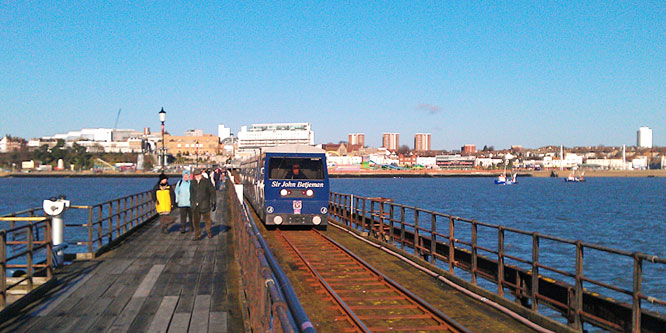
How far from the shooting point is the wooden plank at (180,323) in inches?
314

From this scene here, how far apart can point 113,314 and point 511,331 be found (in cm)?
580

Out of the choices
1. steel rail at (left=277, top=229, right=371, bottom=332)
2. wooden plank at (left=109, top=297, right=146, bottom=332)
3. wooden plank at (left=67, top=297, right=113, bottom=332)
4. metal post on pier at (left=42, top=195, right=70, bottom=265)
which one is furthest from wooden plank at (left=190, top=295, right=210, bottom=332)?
metal post on pier at (left=42, top=195, right=70, bottom=265)

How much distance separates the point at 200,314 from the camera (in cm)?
887

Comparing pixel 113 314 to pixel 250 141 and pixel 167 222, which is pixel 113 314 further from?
pixel 250 141

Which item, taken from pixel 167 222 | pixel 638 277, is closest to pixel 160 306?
pixel 638 277

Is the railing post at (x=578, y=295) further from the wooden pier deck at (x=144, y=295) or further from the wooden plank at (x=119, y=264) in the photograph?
the wooden plank at (x=119, y=264)

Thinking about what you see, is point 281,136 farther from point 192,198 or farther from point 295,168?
point 192,198

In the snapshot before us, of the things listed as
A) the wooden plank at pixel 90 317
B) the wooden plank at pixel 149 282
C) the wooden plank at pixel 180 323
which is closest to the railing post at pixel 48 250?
the wooden plank at pixel 149 282

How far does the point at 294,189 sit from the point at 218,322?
505 inches

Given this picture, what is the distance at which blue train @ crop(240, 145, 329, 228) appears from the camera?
69.1ft

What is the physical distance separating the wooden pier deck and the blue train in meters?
5.22

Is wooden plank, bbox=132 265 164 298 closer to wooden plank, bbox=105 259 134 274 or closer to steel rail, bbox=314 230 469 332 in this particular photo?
wooden plank, bbox=105 259 134 274

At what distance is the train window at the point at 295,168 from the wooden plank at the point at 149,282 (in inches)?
341

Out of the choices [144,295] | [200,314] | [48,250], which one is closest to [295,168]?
[48,250]
